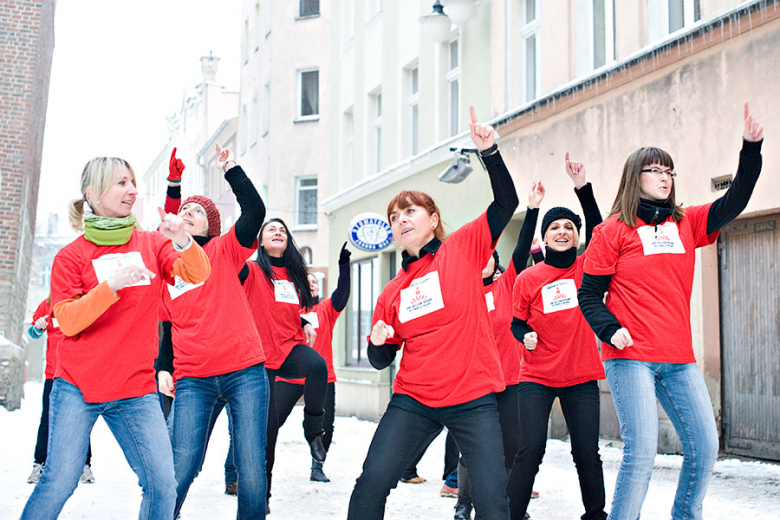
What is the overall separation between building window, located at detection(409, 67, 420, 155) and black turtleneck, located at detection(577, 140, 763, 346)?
41.7 feet

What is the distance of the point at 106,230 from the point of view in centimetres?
414

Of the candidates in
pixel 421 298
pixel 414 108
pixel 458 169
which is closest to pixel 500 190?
pixel 421 298

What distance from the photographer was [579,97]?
1142 centimetres

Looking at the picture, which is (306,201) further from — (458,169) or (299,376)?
(299,376)

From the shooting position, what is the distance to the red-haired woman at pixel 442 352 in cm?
390

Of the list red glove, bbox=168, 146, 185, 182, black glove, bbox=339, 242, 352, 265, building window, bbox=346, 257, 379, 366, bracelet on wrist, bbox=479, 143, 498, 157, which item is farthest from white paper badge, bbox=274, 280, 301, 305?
building window, bbox=346, 257, 379, 366

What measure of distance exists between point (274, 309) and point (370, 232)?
31.0ft

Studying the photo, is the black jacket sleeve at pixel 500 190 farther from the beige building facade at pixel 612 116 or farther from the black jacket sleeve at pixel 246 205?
the black jacket sleeve at pixel 246 205

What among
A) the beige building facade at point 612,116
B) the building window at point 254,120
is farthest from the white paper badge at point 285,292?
the building window at point 254,120

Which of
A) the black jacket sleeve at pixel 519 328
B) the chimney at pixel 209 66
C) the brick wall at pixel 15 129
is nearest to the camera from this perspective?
the black jacket sleeve at pixel 519 328

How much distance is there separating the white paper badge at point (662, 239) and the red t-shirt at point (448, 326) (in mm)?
828

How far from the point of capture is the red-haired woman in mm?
3896

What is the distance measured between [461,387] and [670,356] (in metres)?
1.06

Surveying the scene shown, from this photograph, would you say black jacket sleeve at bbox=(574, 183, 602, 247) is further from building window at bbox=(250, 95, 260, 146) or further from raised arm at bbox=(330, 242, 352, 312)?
building window at bbox=(250, 95, 260, 146)
